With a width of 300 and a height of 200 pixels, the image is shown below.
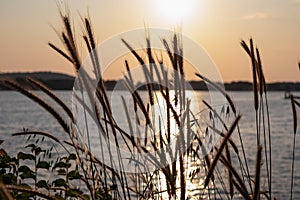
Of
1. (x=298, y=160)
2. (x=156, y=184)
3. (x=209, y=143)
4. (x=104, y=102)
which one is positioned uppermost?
(x=104, y=102)

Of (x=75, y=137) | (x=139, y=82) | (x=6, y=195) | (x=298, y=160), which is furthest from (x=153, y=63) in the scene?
(x=298, y=160)

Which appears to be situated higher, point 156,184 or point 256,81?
point 256,81

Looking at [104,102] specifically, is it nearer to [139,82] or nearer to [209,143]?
[139,82]

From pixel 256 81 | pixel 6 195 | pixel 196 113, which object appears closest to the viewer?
pixel 6 195

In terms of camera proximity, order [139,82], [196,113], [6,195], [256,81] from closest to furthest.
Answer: [6,195] < [256,81] < [139,82] < [196,113]

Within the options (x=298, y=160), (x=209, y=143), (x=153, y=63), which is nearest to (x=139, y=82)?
(x=153, y=63)

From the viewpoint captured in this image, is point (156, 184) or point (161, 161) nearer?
point (161, 161)

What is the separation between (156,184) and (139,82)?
950 mm

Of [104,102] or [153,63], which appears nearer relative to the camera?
[104,102]

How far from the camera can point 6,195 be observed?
1.46 m

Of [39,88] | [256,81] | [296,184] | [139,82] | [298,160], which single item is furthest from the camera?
[298,160]

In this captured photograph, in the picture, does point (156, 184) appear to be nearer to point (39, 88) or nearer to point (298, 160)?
point (39, 88)

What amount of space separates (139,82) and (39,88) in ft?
3.10

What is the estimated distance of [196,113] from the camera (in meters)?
4.10
